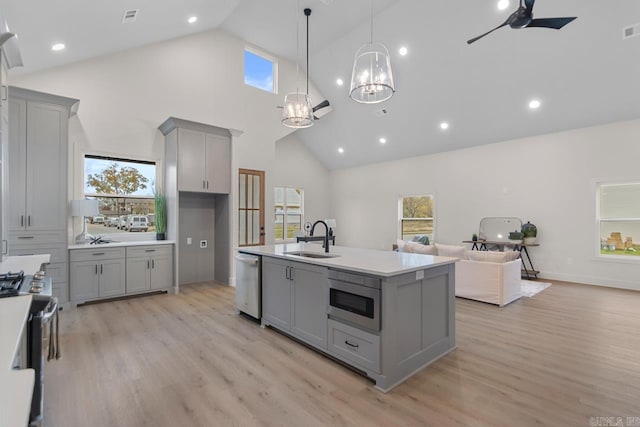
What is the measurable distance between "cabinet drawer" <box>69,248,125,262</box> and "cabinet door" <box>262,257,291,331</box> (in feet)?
8.46

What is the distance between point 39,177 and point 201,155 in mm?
2169

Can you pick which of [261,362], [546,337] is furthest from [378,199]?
[261,362]

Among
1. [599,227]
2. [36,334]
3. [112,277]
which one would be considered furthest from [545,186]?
[112,277]

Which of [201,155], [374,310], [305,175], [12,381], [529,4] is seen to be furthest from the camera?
[305,175]

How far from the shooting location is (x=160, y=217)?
5.31m

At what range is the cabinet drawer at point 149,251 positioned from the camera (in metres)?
4.78

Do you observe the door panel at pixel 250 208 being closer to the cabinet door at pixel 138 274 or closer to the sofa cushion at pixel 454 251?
the cabinet door at pixel 138 274

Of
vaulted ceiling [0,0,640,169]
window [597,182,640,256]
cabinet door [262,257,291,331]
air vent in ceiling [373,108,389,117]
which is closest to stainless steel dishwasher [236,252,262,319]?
cabinet door [262,257,291,331]

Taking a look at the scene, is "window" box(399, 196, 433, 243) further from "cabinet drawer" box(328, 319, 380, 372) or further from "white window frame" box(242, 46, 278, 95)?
"cabinet drawer" box(328, 319, 380, 372)

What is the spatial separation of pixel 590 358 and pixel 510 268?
6.16ft

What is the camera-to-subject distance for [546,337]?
3.30m

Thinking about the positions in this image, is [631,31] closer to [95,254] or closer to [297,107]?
[297,107]

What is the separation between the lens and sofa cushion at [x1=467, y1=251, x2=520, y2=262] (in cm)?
459

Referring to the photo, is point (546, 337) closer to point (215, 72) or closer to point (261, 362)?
point (261, 362)
